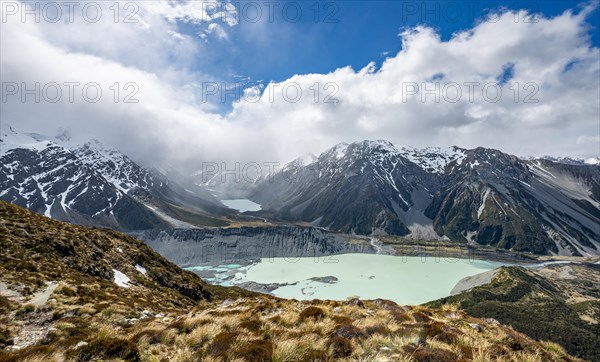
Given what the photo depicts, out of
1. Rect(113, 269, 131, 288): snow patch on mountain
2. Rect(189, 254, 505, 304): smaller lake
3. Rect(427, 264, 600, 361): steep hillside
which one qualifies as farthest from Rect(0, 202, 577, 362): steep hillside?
Rect(189, 254, 505, 304): smaller lake

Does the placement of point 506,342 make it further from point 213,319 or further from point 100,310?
point 100,310

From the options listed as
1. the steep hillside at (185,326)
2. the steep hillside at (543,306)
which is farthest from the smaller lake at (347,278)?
the steep hillside at (185,326)

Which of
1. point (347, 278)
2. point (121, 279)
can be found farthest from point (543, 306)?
point (121, 279)

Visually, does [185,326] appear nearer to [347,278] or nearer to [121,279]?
[121,279]

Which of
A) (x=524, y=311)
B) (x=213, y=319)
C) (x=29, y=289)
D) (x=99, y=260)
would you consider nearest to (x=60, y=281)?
(x=29, y=289)

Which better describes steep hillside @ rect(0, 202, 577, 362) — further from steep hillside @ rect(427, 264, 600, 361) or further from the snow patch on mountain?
steep hillside @ rect(427, 264, 600, 361)

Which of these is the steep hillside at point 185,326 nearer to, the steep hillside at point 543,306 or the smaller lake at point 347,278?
the steep hillside at point 543,306

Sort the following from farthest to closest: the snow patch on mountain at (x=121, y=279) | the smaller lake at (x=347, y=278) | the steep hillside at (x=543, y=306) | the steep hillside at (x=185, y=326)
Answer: the smaller lake at (x=347, y=278), the steep hillside at (x=543, y=306), the snow patch on mountain at (x=121, y=279), the steep hillside at (x=185, y=326)
